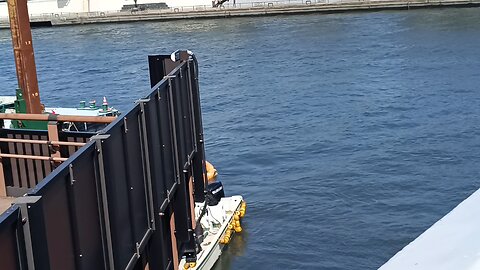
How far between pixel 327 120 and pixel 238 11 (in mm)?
38971

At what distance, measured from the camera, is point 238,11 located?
61.9 meters

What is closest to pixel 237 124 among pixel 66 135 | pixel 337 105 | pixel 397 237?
pixel 337 105

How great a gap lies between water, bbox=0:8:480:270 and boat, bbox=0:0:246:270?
319 centimetres

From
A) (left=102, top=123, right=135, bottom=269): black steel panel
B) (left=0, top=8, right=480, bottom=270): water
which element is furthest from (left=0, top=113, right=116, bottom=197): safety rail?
(left=0, top=8, right=480, bottom=270): water

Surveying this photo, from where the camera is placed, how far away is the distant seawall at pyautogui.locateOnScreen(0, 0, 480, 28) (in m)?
56.9

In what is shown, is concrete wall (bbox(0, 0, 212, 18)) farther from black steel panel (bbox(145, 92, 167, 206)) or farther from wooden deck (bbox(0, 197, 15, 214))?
black steel panel (bbox(145, 92, 167, 206))

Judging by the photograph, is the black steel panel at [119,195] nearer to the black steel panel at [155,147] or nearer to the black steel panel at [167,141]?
the black steel panel at [155,147]

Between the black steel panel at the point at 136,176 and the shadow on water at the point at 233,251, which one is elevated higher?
the black steel panel at the point at 136,176

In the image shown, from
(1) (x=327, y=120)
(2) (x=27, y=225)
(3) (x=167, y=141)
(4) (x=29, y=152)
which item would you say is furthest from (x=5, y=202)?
(1) (x=327, y=120)

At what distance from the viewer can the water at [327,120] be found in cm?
1554

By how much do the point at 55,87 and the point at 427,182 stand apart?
2130 cm

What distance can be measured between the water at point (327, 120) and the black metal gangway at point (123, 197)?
4852 millimetres

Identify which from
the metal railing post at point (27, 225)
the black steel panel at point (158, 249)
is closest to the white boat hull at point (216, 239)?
the black steel panel at point (158, 249)

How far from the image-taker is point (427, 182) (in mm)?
17828
